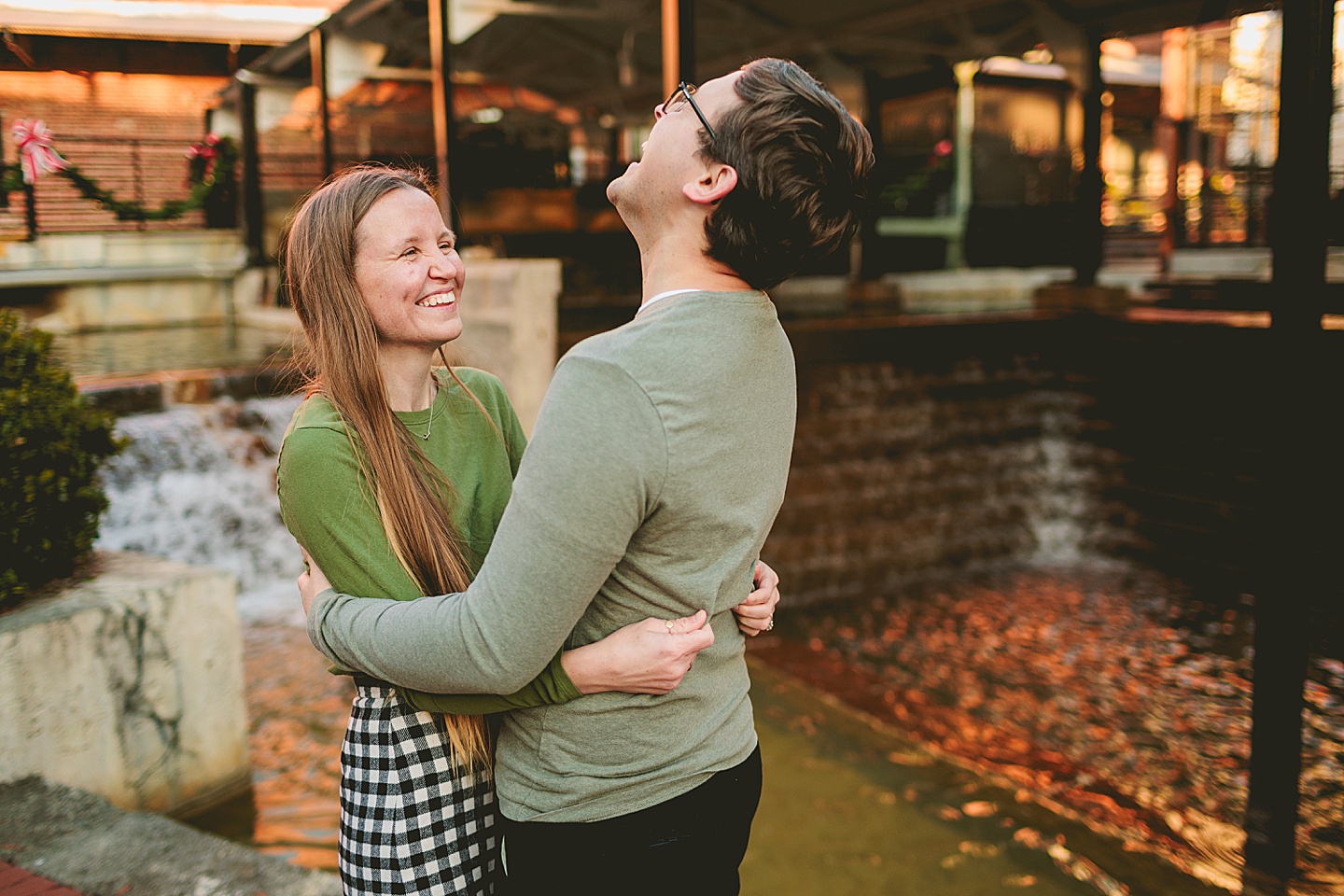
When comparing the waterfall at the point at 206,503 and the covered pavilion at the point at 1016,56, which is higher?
the covered pavilion at the point at 1016,56

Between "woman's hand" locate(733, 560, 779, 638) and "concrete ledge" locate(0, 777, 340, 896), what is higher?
"woman's hand" locate(733, 560, 779, 638)

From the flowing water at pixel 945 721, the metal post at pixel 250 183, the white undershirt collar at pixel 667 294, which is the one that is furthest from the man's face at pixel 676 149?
the metal post at pixel 250 183

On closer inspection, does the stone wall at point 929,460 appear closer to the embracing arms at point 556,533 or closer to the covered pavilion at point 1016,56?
the covered pavilion at point 1016,56

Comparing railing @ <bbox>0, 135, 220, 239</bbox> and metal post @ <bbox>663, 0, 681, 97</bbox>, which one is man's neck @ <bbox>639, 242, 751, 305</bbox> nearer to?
metal post @ <bbox>663, 0, 681, 97</bbox>

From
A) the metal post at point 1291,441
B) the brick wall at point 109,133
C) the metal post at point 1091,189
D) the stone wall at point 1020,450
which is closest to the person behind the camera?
the metal post at point 1291,441

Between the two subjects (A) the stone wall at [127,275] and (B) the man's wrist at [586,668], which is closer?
(B) the man's wrist at [586,668]

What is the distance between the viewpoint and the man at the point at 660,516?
3.77 feet

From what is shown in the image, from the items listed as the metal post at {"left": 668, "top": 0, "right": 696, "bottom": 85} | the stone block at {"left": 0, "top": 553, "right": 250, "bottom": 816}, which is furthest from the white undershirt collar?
the metal post at {"left": 668, "top": 0, "right": 696, "bottom": 85}

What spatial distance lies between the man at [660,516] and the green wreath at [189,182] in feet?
34.7

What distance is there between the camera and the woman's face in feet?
5.00

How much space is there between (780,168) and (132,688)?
2999 millimetres

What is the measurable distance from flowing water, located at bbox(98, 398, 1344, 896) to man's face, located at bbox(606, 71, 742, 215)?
2870 mm

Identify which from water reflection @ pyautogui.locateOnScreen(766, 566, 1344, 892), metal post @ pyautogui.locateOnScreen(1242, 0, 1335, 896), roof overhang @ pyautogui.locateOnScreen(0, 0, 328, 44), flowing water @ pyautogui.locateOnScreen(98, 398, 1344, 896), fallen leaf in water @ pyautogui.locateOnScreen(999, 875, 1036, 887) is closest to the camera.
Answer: metal post @ pyautogui.locateOnScreen(1242, 0, 1335, 896)

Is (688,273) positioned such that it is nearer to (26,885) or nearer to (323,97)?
(26,885)
